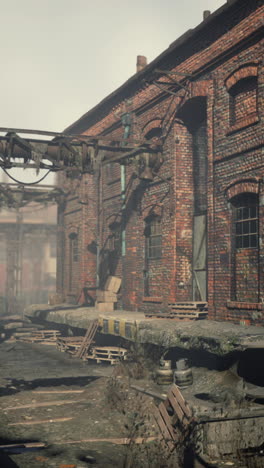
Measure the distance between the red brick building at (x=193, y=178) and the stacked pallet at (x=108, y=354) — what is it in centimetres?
191

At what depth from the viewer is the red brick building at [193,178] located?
444 inches

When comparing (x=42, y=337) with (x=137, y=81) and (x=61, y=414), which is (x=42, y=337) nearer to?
(x=137, y=81)

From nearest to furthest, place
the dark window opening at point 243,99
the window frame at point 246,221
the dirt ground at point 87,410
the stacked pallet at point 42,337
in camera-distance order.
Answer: the dirt ground at point 87,410, the window frame at point 246,221, the dark window opening at point 243,99, the stacked pallet at point 42,337

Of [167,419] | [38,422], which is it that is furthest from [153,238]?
[167,419]

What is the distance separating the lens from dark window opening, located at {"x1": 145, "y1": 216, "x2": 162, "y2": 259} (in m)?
15.1

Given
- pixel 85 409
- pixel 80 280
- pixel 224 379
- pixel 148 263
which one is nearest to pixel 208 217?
pixel 148 263

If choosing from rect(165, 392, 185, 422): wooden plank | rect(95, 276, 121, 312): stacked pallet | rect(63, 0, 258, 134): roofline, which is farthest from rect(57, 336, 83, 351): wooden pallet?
rect(63, 0, 258, 134): roofline

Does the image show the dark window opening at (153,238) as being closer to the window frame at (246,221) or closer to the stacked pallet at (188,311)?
the stacked pallet at (188,311)

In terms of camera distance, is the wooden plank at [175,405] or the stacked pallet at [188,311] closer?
the wooden plank at [175,405]

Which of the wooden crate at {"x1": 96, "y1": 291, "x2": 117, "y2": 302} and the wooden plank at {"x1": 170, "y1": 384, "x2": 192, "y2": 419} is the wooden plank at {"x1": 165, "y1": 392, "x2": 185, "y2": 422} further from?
the wooden crate at {"x1": 96, "y1": 291, "x2": 117, "y2": 302}

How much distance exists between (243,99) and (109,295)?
8.10m

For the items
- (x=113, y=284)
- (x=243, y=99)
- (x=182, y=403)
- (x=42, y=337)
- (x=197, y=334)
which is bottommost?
(x=42, y=337)

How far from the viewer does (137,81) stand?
1598cm

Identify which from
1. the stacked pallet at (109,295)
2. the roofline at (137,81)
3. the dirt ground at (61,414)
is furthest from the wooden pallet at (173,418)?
the stacked pallet at (109,295)
